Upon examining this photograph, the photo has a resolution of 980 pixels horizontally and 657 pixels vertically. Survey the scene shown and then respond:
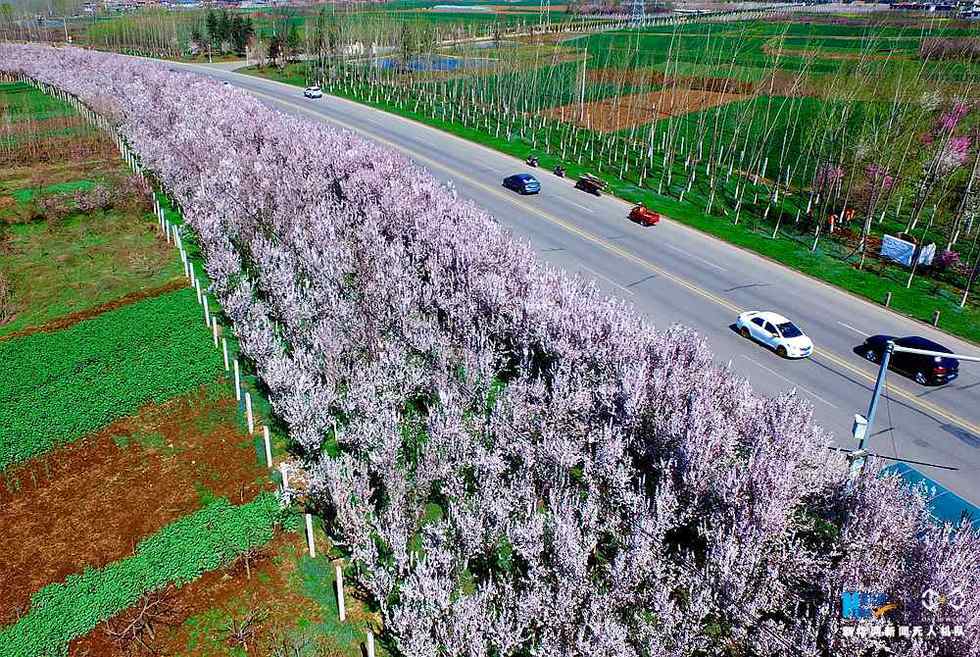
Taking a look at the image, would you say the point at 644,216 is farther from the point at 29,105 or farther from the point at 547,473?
the point at 29,105

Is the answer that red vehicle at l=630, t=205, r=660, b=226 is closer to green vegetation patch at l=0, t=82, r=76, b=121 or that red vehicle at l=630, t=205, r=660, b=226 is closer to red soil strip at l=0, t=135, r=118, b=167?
red soil strip at l=0, t=135, r=118, b=167

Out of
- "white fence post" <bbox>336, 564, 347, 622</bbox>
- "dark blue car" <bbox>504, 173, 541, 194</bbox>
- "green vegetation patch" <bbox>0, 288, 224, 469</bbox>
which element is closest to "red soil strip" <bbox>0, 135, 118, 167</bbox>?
"dark blue car" <bbox>504, 173, 541, 194</bbox>

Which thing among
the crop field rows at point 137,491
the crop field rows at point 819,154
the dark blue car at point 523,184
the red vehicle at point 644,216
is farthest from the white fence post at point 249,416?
the dark blue car at point 523,184

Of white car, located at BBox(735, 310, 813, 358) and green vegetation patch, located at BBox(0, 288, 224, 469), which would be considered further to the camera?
white car, located at BBox(735, 310, 813, 358)

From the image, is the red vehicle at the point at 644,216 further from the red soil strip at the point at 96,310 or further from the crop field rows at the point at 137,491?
the red soil strip at the point at 96,310

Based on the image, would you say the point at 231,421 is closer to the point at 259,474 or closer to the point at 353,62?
the point at 259,474

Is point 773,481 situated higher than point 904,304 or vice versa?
point 773,481

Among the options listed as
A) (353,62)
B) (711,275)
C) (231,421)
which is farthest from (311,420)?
(353,62)

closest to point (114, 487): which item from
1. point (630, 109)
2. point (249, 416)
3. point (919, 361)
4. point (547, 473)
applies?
point (249, 416)
